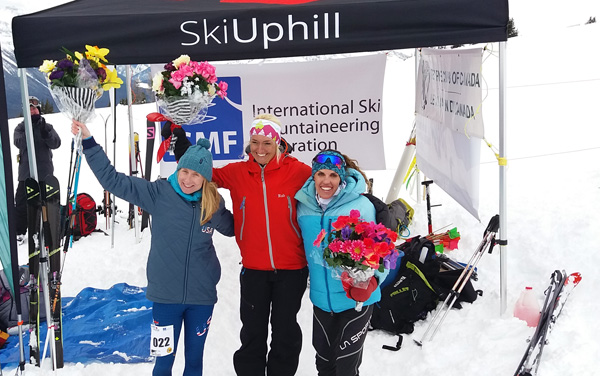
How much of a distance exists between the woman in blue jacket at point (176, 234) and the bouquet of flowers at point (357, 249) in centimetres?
75

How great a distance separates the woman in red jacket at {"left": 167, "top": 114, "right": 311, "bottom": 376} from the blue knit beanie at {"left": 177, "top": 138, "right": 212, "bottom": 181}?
0.23 metres

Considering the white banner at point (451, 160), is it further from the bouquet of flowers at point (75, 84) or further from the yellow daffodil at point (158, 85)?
the bouquet of flowers at point (75, 84)

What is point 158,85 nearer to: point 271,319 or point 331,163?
point 331,163

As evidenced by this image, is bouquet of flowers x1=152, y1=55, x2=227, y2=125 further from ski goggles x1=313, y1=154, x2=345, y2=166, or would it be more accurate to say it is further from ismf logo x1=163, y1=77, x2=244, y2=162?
→ ismf logo x1=163, y1=77, x2=244, y2=162

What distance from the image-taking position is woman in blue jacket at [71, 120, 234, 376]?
3010 mm

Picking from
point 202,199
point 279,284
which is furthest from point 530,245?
point 202,199

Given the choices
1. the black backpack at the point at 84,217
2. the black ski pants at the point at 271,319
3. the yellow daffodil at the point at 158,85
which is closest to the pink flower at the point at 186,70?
the yellow daffodil at the point at 158,85

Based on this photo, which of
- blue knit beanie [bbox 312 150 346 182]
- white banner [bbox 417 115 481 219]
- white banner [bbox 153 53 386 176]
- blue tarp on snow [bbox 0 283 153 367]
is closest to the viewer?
blue knit beanie [bbox 312 150 346 182]

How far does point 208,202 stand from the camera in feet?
9.89

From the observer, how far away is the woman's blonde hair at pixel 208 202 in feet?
9.87

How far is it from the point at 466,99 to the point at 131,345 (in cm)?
338

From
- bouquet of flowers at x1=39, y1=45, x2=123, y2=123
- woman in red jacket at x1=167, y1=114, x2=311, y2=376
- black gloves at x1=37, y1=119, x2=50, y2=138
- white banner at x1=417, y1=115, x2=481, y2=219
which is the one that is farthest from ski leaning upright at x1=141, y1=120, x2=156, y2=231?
bouquet of flowers at x1=39, y1=45, x2=123, y2=123

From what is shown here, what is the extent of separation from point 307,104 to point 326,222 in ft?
9.47

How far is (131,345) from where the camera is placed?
4277mm
